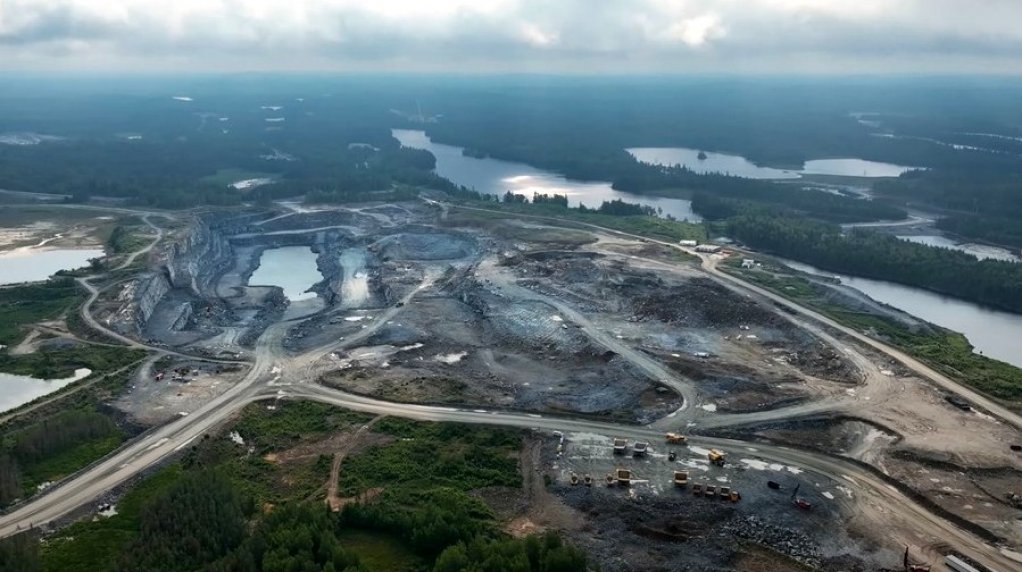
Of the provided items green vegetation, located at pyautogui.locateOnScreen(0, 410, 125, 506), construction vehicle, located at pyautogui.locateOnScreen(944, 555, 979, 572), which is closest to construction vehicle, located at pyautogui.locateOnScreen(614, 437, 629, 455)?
construction vehicle, located at pyautogui.locateOnScreen(944, 555, 979, 572)

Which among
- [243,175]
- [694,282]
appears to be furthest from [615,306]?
[243,175]

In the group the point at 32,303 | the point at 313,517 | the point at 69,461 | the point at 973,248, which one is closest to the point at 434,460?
the point at 313,517

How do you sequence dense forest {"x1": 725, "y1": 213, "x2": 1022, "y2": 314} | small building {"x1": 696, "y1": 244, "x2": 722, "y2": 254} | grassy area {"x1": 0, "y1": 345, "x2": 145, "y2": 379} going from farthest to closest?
small building {"x1": 696, "y1": 244, "x2": 722, "y2": 254}
dense forest {"x1": 725, "y1": 213, "x2": 1022, "y2": 314}
grassy area {"x1": 0, "y1": 345, "x2": 145, "y2": 379}

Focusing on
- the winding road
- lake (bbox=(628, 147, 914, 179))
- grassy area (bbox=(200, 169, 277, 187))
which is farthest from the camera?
lake (bbox=(628, 147, 914, 179))

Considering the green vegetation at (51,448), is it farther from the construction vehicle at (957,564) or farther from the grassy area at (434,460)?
the construction vehicle at (957,564)

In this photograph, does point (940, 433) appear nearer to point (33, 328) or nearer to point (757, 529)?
point (757, 529)

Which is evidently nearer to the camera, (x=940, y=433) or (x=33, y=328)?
(x=940, y=433)

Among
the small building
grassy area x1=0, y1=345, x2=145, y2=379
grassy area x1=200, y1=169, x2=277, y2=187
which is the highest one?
the small building

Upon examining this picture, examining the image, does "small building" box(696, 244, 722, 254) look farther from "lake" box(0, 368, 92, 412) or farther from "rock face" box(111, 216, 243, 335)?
"lake" box(0, 368, 92, 412)
